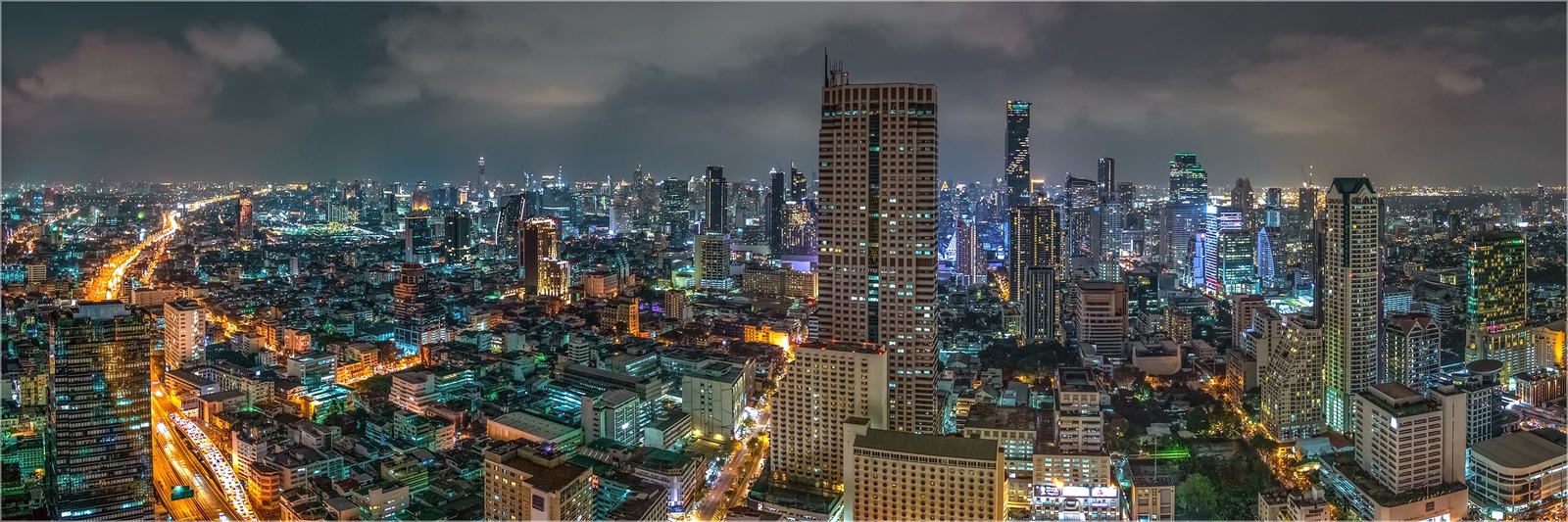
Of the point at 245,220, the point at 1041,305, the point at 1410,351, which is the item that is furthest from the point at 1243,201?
the point at 245,220

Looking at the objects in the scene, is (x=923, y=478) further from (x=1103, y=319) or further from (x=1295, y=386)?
(x=1103, y=319)

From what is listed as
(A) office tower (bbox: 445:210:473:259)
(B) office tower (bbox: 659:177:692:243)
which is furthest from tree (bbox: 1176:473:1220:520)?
(B) office tower (bbox: 659:177:692:243)

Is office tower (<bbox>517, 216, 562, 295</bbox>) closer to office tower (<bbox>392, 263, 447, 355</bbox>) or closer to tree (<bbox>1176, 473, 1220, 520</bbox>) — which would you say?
office tower (<bbox>392, 263, 447, 355</bbox>)

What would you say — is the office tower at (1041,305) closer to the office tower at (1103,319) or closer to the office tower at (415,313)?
the office tower at (1103,319)

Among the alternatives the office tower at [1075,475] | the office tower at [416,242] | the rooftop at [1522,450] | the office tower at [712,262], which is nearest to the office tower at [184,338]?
the office tower at [416,242]

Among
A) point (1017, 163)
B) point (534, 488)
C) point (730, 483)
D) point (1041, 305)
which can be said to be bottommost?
point (730, 483)

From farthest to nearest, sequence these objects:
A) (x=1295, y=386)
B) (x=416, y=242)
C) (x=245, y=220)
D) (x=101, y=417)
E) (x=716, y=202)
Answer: (x=716, y=202)
(x=416, y=242)
(x=245, y=220)
(x=1295, y=386)
(x=101, y=417)
